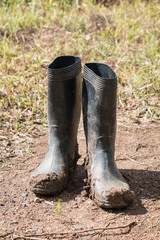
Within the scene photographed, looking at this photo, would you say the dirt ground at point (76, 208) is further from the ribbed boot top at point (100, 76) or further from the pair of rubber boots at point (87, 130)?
the ribbed boot top at point (100, 76)

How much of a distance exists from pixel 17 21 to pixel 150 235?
3.40 metres

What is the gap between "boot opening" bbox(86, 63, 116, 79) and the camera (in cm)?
196

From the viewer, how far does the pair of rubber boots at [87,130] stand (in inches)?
72.5

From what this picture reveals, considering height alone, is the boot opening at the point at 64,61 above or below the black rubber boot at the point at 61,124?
above

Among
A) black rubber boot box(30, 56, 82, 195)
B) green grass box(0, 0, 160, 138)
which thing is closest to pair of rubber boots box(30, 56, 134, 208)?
black rubber boot box(30, 56, 82, 195)

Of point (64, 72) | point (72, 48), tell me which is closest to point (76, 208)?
point (64, 72)

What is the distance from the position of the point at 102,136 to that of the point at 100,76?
358mm

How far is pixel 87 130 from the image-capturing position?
1.99 m

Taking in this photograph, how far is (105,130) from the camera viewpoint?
6.27 feet

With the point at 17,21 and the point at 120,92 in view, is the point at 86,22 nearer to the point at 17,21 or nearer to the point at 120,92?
the point at 17,21

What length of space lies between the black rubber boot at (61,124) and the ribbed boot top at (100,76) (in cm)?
7

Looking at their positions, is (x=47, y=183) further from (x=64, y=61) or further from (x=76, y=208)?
(x=64, y=61)

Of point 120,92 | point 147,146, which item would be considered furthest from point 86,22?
point 147,146

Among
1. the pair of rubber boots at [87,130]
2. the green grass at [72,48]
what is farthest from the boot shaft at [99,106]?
the green grass at [72,48]
